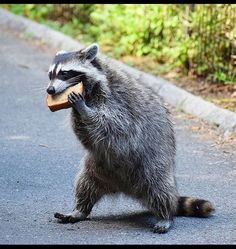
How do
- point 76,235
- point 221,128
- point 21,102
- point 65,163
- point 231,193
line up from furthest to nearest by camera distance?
point 21,102 → point 221,128 → point 65,163 → point 231,193 → point 76,235

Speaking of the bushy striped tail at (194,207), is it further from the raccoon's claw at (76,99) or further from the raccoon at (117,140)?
the raccoon's claw at (76,99)

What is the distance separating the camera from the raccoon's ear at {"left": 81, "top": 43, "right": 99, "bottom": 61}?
225 inches

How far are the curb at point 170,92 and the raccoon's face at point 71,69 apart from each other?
512 mm

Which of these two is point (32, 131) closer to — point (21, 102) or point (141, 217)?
point (21, 102)

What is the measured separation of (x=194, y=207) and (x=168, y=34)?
15.1 ft

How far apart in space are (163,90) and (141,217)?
138 inches

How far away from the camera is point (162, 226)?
18.0ft

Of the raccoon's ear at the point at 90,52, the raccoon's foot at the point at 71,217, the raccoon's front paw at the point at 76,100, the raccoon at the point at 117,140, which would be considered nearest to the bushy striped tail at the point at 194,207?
the raccoon at the point at 117,140

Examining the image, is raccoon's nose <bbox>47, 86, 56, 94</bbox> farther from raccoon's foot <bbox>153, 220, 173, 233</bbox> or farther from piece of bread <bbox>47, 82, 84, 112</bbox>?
raccoon's foot <bbox>153, 220, 173, 233</bbox>

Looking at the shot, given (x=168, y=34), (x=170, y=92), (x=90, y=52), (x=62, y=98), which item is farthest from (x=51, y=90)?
(x=168, y=34)

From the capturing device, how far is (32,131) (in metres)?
8.08

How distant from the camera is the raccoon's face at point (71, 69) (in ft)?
18.1

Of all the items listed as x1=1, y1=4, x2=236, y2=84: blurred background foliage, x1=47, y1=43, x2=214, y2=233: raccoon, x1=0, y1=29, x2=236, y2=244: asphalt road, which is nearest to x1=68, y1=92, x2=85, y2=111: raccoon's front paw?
x1=47, y1=43, x2=214, y2=233: raccoon

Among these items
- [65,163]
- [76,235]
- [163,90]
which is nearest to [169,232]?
[76,235]
